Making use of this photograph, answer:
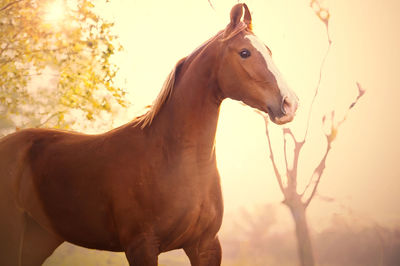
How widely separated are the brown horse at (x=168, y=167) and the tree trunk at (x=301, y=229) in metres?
6.56

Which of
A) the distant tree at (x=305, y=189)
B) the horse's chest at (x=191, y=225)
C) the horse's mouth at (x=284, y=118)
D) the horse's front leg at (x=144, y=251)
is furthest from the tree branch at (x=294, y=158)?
the horse's front leg at (x=144, y=251)

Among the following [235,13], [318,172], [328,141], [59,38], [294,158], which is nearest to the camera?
[235,13]

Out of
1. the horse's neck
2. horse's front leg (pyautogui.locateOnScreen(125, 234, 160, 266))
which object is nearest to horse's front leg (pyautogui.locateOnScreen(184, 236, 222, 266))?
horse's front leg (pyautogui.locateOnScreen(125, 234, 160, 266))

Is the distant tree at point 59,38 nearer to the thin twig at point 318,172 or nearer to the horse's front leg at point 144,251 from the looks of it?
the horse's front leg at point 144,251

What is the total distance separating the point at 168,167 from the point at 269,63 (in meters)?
0.82

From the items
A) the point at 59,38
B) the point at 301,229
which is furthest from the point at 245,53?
the point at 301,229

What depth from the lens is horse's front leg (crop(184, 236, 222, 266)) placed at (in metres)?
2.31

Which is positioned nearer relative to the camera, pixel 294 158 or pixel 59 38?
pixel 59 38

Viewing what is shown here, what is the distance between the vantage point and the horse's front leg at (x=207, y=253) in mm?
2308

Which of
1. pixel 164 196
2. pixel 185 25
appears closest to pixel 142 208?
pixel 164 196

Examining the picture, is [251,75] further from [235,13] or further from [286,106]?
[235,13]

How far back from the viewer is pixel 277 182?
29.7 ft

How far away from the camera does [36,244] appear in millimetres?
2906

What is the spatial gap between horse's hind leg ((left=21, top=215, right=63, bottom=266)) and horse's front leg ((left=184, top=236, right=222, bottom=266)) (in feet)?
3.83
